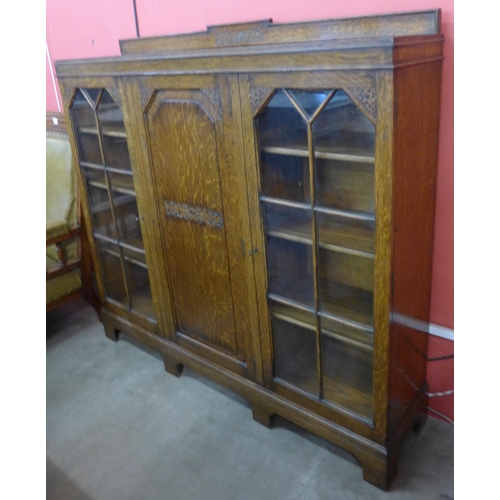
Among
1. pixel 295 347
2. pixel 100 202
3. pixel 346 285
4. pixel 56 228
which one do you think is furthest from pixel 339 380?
pixel 56 228

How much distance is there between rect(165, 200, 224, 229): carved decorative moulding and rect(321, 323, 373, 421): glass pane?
0.48m

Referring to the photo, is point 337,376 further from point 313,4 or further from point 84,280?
point 84,280

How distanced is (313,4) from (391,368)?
1070 mm

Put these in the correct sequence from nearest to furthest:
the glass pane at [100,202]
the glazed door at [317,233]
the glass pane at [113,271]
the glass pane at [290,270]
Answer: the glazed door at [317,233], the glass pane at [290,270], the glass pane at [100,202], the glass pane at [113,271]

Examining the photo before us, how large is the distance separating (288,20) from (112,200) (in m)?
0.97

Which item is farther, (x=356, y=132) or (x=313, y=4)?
(x=313, y=4)

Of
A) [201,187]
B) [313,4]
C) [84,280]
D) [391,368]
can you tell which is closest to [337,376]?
[391,368]

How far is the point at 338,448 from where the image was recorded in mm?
1587

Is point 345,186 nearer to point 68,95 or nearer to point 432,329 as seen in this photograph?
point 432,329

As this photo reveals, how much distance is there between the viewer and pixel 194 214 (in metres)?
1.60

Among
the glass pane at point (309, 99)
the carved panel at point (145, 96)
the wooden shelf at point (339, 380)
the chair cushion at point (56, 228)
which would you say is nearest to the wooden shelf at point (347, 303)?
the wooden shelf at point (339, 380)

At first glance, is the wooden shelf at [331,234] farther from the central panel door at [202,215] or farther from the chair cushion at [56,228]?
the chair cushion at [56,228]

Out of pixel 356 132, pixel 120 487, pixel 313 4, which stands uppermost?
pixel 313 4

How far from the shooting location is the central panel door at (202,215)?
55.6 inches
